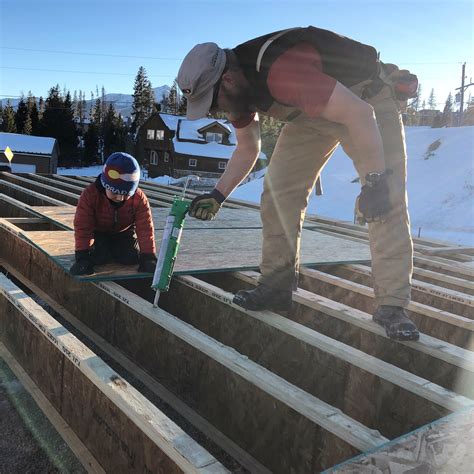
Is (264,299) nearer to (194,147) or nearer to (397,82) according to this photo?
(397,82)

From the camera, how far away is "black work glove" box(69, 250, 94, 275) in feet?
10.0

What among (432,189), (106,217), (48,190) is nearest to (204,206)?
(106,217)

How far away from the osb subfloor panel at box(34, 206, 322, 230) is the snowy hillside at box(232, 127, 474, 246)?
7.83 metres

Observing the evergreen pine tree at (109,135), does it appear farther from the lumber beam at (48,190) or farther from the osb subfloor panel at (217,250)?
the osb subfloor panel at (217,250)

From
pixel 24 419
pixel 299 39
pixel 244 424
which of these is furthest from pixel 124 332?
pixel 299 39

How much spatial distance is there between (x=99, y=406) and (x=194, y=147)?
4004cm

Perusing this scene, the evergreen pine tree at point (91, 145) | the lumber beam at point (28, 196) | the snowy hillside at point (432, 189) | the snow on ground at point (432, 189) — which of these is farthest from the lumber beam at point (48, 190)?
the evergreen pine tree at point (91, 145)

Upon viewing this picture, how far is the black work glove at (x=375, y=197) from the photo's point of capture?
2.07m

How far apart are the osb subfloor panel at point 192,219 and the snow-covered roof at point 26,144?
31.8 m

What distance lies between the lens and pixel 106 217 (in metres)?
3.42

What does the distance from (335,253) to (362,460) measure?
321 cm

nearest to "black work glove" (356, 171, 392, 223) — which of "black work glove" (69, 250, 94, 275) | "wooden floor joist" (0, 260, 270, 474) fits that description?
"wooden floor joist" (0, 260, 270, 474)

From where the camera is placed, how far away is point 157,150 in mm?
45312

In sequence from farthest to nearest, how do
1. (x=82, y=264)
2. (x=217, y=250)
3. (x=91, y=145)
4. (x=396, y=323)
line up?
(x=91, y=145) < (x=217, y=250) < (x=82, y=264) < (x=396, y=323)
